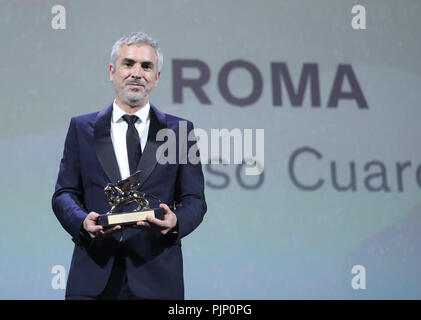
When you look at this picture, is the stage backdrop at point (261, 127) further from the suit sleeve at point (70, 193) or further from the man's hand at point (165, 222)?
the man's hand at point (165, 222)

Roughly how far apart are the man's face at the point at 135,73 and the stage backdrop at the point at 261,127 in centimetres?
112

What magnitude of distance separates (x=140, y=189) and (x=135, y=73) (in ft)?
1.15

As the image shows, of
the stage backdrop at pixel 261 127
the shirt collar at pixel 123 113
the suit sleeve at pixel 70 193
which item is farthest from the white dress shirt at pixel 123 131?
the stage backdrop at pixel 261 127

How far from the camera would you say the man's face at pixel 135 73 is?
6.70 feet

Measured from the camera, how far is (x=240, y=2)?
133 inches

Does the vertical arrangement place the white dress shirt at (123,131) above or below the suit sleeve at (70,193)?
above

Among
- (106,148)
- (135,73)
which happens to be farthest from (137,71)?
(106,148)

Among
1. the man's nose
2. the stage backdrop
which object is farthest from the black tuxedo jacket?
the stage backdrop

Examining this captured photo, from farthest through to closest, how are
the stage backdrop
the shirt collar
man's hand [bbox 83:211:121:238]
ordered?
the stage backdrop < the shirt collar < man's hand [bbox 83:211:121:238]

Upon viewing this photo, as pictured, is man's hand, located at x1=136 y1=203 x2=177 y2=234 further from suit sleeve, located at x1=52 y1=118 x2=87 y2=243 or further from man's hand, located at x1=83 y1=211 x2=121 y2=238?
suit sleeve, located at x1=52 y1=118 x2=87 y2=243

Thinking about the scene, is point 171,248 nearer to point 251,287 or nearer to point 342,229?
point 251,287

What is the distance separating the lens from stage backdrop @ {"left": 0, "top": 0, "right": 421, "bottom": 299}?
3098mm

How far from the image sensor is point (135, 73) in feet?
6.68

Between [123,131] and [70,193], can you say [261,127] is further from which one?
[70,193]
